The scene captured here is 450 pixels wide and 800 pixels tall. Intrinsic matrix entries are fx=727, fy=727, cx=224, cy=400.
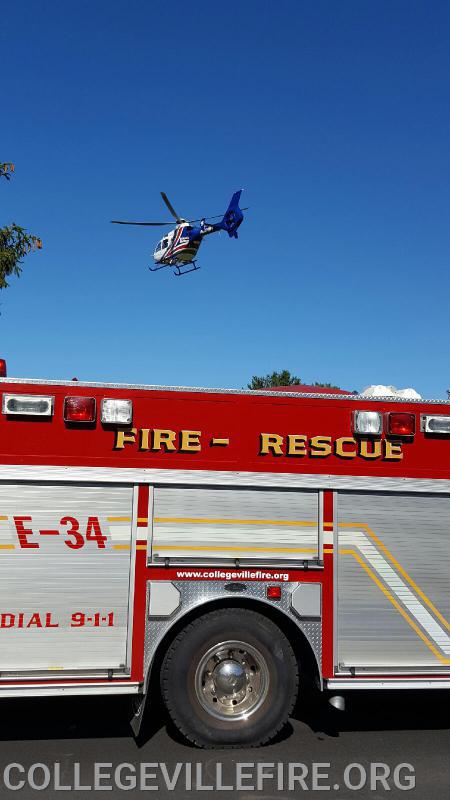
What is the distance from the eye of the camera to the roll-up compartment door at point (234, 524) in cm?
547

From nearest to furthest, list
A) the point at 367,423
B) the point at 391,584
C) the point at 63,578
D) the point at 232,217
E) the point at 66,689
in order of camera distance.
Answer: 1. the point at 66,689
2. the point at 63,578
3. the point at 391,584
4. the point at 367,423
5. the point at 232,217

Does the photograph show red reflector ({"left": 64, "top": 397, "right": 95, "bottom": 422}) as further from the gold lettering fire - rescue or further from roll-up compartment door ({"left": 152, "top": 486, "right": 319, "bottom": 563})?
roll-up compartment door ({"left": 152, "top": 486, "right": 319, "bottom": 563})

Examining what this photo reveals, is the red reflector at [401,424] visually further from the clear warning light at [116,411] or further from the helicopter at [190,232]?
the helicopter at [190,232]

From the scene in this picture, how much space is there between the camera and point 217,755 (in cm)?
525

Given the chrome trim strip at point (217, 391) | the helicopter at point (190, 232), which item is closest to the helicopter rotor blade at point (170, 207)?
the helicopter at point (190, 232)

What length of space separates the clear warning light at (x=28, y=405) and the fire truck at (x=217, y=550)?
1 centimetres

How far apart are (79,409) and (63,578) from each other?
124 cm

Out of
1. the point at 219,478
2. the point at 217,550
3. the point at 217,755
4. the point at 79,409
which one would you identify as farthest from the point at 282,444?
the point at 217,755

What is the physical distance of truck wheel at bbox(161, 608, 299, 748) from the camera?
17.5 feet

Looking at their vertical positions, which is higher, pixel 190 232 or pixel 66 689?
pixel 190 232

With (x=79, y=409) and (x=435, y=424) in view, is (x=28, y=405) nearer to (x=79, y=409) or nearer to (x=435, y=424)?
(x=79, y=409)

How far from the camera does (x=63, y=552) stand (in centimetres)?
532

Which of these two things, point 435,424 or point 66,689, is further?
point 435,424

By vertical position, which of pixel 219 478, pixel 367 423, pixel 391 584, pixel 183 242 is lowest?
pixel 391 584
